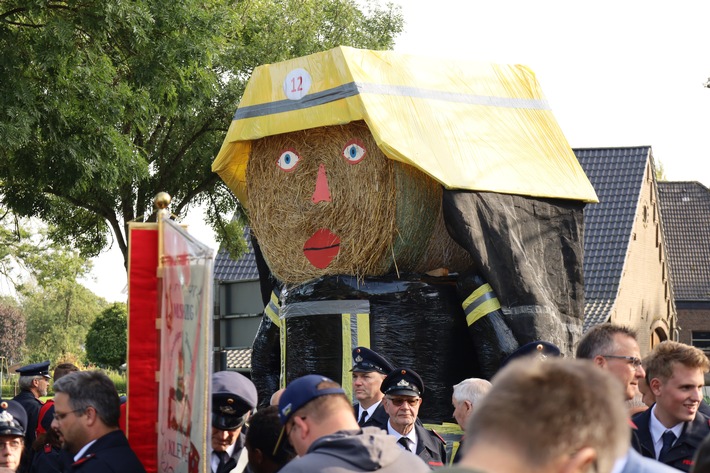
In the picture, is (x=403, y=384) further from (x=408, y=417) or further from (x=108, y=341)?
(x=108, y=341)

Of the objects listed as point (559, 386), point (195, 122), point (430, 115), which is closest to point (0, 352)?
point (195, 122)

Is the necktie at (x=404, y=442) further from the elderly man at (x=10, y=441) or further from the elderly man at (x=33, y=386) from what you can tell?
the elderly man at (x=33, y=386)

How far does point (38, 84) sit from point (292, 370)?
5087 millimetres

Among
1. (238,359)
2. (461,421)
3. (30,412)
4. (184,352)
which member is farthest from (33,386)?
(238,359)

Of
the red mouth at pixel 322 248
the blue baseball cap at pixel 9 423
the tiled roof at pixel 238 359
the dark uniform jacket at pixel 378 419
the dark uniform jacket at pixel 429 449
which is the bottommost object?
the dark uniform jacket at pixel 429 449

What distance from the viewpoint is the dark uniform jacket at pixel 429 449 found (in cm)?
646

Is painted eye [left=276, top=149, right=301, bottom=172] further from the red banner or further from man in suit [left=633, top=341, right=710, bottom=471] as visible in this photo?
man in suit [left=633, top=341, right=710, bottom=471]

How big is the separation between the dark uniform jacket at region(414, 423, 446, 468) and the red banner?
175cm

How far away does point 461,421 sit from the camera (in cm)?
629

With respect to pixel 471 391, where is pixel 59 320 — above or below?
above

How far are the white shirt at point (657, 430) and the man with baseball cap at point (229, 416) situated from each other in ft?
6.48

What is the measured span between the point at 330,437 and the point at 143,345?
206cm

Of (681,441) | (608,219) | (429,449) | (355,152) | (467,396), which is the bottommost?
(429,449)

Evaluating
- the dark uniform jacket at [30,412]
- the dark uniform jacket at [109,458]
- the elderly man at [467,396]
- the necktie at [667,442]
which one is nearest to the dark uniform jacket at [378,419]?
the elderly man at [467,396]
